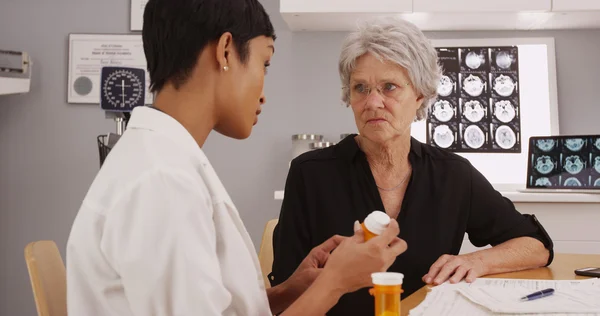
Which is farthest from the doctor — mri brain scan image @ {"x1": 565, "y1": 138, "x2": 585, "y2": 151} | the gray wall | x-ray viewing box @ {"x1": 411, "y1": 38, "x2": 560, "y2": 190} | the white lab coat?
x-ray viewing box @ {"x1": 411, "y1": 38, "x2": 560, "y2": 190}

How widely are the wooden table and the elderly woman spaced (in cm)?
4

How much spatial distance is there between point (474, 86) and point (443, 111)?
20cm

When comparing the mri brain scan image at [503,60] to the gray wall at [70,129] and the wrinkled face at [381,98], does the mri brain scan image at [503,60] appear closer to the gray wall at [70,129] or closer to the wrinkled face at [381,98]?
the gray wall at [70,129]

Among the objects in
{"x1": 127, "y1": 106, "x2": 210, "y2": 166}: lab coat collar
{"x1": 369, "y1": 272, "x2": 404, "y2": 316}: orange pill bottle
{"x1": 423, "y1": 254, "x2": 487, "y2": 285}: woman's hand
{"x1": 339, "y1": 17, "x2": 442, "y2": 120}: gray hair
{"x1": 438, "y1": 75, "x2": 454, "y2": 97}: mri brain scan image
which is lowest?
{"x1": 423, "y1": 254, "x2": 487, "y2": 285}: woman's hand

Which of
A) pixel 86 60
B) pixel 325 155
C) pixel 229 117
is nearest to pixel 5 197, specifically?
pixel 86 60

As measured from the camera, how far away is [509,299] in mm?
1058

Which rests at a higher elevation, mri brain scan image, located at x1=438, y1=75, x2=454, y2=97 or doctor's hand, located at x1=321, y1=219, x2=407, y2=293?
mri brain scan image, located at x1=438, y1=75, x2=454, y2=97

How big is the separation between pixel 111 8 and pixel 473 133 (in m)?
1.96

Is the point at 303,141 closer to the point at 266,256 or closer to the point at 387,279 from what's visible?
the point at 266,256

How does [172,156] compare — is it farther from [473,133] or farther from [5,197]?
[5,197]

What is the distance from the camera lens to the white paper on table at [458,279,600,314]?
38.6 inches

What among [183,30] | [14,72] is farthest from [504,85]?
[183,30]

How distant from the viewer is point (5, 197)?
3234 mm

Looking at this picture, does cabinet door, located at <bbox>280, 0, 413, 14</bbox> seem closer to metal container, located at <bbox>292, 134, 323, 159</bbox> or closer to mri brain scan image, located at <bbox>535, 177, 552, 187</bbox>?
metal container, located at <bbox>292, 134, 323, 159</bbox>
